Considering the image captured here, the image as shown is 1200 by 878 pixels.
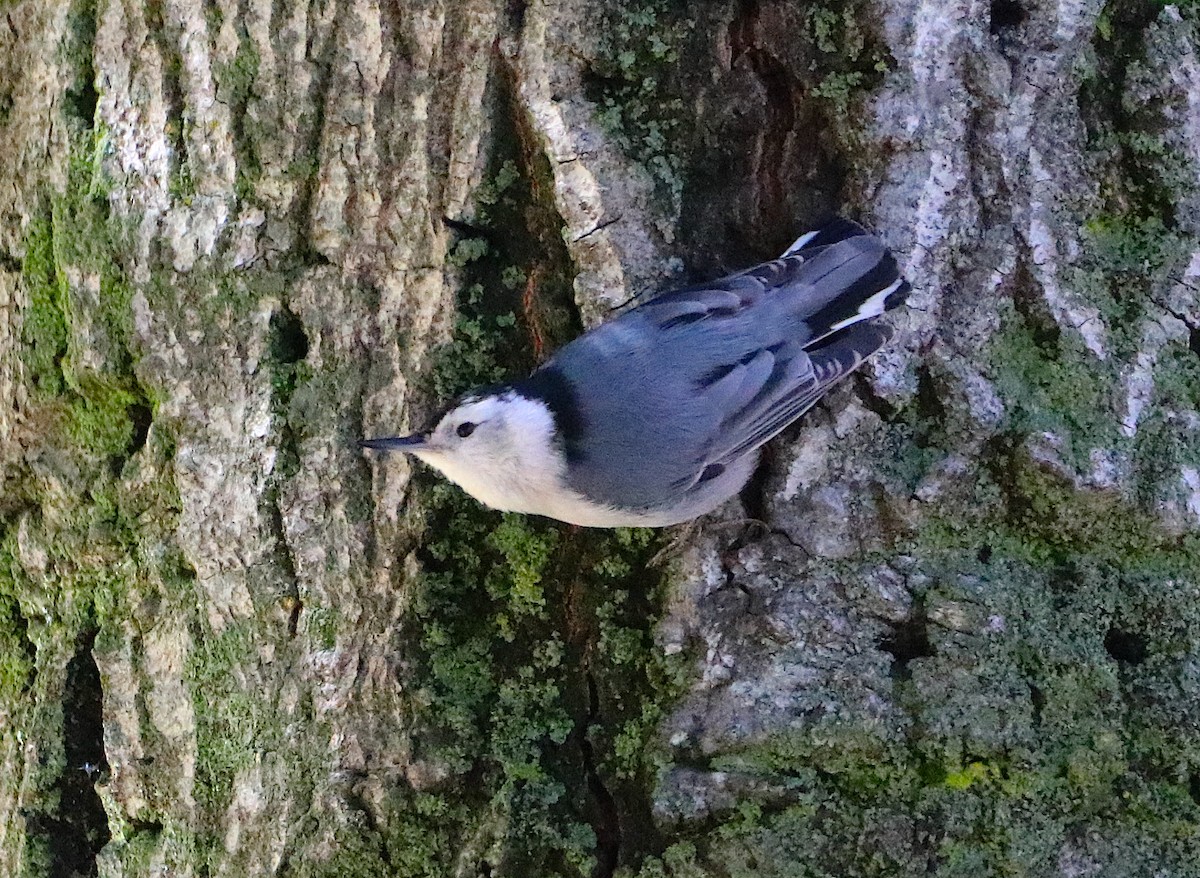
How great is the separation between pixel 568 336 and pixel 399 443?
1.20 feet

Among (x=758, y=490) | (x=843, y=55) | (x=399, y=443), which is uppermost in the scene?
(x=843, y=55)

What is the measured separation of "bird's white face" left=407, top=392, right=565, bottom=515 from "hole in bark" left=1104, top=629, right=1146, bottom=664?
94cm

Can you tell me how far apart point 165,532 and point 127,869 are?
633 millimetres

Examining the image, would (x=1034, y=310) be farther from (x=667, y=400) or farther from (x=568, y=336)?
(x=568, y=336)

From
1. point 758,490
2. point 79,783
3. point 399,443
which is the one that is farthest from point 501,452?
point 79,783

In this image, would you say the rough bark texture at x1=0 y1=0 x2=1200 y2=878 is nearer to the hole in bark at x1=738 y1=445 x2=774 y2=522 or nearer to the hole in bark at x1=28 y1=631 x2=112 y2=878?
the hole in bark at x1=738 y1=445 x2=774 y2=522

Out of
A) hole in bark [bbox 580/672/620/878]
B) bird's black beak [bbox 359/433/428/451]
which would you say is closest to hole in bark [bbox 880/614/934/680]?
hole in bark [bbox 580/672/620/878]

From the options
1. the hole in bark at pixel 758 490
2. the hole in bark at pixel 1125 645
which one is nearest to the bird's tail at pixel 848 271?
the hole in bark at pixel 758 490

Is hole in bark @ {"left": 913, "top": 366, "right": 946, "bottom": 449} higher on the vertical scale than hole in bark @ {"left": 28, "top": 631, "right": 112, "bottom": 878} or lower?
higher

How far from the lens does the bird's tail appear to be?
180 cm

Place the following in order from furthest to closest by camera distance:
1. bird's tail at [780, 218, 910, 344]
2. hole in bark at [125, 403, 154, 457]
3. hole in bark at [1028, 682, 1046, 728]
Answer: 1. hole in bark at [125, 403, 154, 457]
2. bird's tail at [780, 218, 910, 344]
3. hole in bark at [1028, 682, 1046, 728]

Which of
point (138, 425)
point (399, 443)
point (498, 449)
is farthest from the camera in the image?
point (138, 425)

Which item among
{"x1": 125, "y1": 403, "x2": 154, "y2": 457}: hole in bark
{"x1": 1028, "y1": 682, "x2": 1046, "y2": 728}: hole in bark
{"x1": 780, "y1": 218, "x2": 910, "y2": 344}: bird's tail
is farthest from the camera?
{"x1": 125, "y1": 403, "x2": 154, "y2": 457}: hole in bark

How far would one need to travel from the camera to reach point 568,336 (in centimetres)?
187
